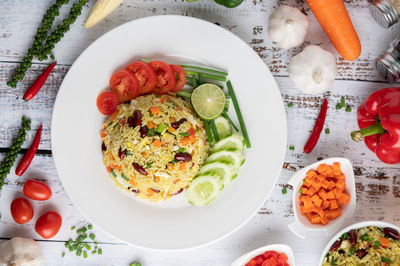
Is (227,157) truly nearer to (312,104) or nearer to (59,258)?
(312,104)

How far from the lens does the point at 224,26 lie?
11.9 feet

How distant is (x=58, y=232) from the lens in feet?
12.3

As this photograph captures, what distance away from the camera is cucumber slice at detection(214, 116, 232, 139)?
3444mm

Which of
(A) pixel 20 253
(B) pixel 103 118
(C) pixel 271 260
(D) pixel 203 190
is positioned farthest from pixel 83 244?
(C) pixel 271 260

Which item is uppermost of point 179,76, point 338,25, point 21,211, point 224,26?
point 224,26

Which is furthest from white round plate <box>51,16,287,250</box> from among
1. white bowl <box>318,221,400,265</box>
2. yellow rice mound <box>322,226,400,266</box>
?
yellow rice mound <box>322,226,400,266</box>

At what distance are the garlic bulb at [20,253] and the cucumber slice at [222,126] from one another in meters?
2.01

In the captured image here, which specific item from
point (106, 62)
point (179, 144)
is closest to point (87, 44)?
point (106, 62)

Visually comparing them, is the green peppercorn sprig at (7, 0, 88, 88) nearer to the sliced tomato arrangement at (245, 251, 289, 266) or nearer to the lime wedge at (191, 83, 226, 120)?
the lime wedge at (191, 83, 226, 120)

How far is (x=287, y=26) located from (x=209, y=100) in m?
0.92

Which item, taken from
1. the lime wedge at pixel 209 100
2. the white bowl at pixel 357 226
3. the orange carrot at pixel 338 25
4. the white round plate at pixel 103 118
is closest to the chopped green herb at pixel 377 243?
the white bowl at pixel 357 226

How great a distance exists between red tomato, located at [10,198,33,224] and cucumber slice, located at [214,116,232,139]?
1.88 m

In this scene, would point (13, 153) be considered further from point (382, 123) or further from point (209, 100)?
point (382, 123)

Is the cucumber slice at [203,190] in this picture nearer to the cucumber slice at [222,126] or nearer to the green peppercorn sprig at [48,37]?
the cucumber slice at [222,126]
